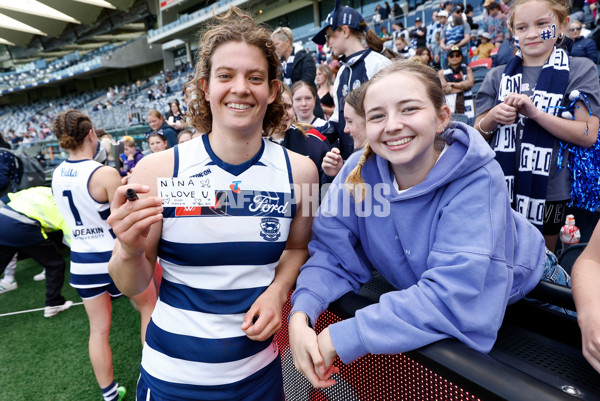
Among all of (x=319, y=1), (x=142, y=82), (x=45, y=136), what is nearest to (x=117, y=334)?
(x=319, y=1)

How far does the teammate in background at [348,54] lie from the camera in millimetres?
2822

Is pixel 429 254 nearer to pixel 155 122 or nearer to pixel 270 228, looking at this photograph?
pixel 270 228

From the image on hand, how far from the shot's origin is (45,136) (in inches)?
1259

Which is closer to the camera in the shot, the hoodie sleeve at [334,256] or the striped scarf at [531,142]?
the hoodie sleeve at [334,256]

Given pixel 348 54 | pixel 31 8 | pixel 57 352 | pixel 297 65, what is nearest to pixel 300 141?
pixel 348 54

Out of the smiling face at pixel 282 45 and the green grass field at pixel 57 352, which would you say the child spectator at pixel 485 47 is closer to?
the smiling face at pixel 282 45

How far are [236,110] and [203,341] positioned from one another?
Result: 0.73 meters

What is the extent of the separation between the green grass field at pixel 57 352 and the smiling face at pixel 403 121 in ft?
8.29

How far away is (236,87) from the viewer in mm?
1089

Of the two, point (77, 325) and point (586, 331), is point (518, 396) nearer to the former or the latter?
point (586, 331)

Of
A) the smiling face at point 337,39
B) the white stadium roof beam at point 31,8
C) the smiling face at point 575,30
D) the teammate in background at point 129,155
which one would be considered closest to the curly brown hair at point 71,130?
the smiling face at point 337,39

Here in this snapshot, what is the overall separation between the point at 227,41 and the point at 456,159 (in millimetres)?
790

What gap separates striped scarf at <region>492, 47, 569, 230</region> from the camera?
5.88ft

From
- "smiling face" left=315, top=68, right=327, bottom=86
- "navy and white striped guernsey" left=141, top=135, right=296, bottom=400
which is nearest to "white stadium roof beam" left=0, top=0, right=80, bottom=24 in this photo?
"smiling face" left=315, top=68, right=327, bottom=86
